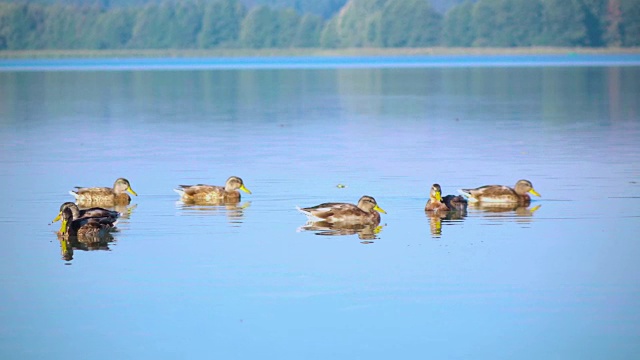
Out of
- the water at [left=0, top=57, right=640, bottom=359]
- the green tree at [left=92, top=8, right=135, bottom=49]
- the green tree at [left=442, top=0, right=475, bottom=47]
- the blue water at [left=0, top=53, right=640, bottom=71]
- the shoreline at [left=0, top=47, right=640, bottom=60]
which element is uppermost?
the green tree at [left=92, top=8, right=135, bottom=49]

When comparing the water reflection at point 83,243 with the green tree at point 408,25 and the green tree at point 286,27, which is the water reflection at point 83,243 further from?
the green tree at point 286,27

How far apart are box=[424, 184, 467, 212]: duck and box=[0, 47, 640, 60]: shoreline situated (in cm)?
13686

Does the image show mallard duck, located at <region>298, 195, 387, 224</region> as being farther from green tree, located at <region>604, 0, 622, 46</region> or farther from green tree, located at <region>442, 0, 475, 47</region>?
green tree, located at <region>442, 0, 475, 47</region>

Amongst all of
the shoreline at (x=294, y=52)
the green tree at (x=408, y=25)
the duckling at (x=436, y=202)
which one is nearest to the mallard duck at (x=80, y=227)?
the duckling at (x=436, y=202)

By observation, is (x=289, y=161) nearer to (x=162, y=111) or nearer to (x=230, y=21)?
(x=162, y=111)

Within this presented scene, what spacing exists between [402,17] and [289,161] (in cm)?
15339

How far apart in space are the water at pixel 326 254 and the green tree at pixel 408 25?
146m

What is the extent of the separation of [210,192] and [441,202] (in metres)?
3.27

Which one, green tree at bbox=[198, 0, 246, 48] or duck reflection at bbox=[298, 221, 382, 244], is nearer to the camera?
duck reflection at bbox=[298, 221, 382, 244]

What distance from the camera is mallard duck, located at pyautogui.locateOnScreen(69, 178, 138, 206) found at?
17.9 m

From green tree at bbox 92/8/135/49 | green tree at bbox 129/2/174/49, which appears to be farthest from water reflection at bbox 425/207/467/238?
green tree at bbox 92/8/135/49

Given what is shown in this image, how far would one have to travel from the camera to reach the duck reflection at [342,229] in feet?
50.2

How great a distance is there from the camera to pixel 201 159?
23.8 m

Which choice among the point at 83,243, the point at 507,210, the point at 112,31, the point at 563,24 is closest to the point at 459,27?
the point at 563,24
